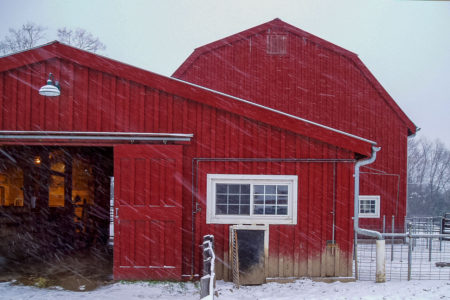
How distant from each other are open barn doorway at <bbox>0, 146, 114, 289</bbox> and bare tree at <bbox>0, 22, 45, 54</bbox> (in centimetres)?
1524

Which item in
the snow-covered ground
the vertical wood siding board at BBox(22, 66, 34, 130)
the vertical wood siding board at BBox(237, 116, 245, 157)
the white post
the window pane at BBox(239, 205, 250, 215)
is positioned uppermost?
the vertical wood siding board at BBox(22, 66, 34, 130)

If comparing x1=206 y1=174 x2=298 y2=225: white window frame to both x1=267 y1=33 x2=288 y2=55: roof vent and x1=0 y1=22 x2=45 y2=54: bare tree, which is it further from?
x1=0 y1=22 x2=45 y2=54: bare tree

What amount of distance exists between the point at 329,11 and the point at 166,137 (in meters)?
118

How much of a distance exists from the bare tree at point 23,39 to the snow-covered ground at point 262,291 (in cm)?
2114

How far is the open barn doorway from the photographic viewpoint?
32.1ft

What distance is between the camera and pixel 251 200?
8.54 metres

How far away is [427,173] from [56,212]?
5567 centimetres

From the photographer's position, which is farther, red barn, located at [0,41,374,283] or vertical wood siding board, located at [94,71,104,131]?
vertical wood siding board, located at [94,71,104,131]

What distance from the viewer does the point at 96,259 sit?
34.7 ft

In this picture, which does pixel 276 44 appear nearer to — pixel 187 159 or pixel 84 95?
pixel 187 159

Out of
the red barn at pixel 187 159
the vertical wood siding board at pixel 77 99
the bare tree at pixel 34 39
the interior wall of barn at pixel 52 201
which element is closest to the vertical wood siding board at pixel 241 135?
the red barn at pixel 187 159

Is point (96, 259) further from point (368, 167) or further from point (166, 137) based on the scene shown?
point (368, 167)

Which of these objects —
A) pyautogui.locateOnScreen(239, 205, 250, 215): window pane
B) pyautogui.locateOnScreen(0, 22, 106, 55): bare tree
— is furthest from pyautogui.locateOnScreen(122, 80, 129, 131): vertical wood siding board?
pyautogui.locateOnScreen(0, 22, 106, 55): bare tree

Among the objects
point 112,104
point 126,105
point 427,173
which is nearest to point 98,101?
point 112,104
